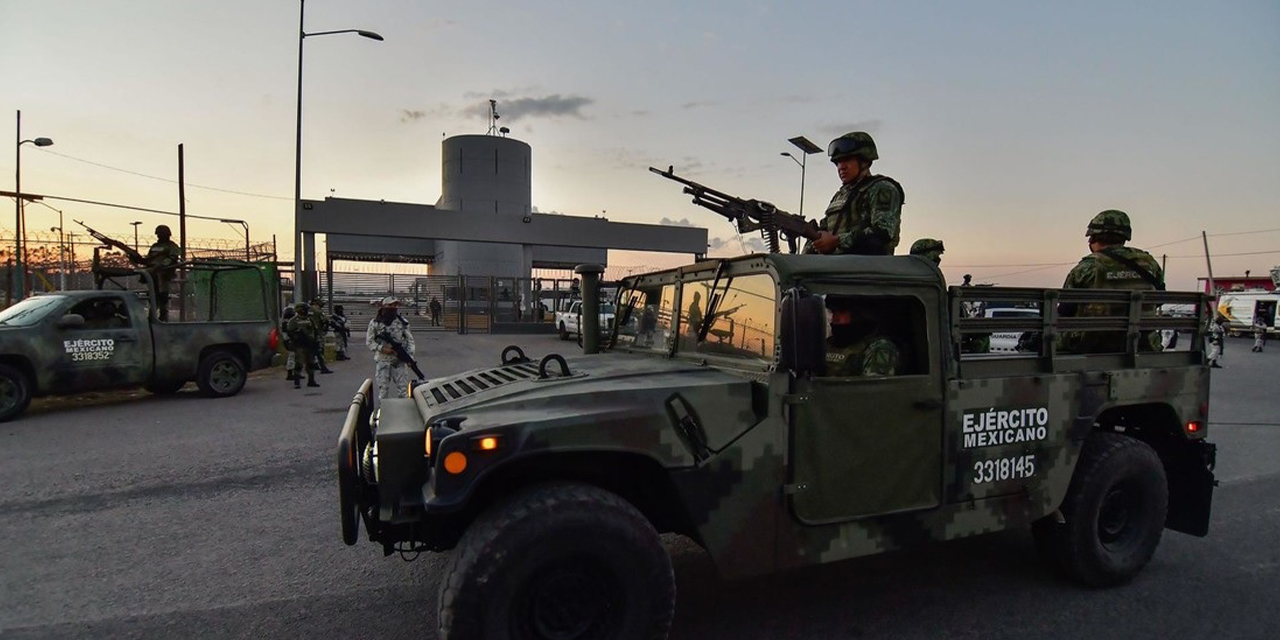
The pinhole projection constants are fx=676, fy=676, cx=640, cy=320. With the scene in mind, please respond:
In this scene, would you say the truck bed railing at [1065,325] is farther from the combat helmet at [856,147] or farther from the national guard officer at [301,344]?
the national guard officer at [301,344]

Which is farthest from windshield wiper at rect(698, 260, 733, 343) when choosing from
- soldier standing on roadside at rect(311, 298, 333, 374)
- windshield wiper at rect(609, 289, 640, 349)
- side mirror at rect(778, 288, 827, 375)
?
soldier standing on roadside at rect(311, 298, 333, 374)

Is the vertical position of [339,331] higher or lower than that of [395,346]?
lower

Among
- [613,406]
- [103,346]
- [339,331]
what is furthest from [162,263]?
[613,406]

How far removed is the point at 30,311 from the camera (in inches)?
336

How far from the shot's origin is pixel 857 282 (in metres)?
3.05

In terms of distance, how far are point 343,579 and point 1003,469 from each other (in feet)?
11.6

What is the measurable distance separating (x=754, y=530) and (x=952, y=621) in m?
1.30

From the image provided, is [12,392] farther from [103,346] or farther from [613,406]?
[613,406]

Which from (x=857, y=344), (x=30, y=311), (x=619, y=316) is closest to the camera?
(x=857, y=344)

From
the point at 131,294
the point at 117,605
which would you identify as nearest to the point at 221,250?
the point at 131,294

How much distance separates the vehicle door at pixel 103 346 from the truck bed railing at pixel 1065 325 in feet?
33.2

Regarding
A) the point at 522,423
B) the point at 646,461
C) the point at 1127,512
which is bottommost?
the point at 1127,512

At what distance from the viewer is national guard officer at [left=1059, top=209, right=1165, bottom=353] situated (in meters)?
4.13

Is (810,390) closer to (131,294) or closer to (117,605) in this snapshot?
(117,605)
